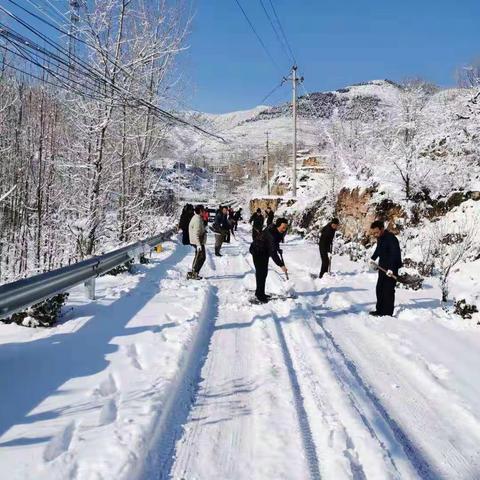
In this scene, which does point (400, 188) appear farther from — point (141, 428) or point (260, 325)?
point (141, 428)

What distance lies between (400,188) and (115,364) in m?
18.6

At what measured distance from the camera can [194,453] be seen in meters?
3.54

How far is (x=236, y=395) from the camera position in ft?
15.4

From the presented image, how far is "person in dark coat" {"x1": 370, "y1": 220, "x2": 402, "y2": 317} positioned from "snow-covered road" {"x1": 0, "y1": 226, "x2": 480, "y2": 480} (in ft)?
1.59

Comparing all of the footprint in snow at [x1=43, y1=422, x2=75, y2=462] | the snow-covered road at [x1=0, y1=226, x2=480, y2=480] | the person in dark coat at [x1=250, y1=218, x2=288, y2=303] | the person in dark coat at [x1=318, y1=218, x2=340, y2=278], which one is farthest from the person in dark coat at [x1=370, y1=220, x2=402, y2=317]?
the footprint in snow at [x1=43, y1=422, x2=75, y2=462]

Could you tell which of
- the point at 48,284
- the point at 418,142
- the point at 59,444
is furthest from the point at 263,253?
the point at 418,142

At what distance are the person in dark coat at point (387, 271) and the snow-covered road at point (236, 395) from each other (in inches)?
19.1

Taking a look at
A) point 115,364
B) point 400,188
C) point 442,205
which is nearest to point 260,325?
point 115,364

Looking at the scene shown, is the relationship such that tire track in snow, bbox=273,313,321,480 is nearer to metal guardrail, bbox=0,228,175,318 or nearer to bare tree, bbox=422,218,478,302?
metal guardrail, bbox=0,228,175,318

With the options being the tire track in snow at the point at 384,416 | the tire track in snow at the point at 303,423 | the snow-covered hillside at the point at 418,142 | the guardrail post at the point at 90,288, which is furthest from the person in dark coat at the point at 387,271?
the snow-covered hillside at the point at 418,142

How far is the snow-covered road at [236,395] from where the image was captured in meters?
3.38

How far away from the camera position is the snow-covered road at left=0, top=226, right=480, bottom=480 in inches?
133

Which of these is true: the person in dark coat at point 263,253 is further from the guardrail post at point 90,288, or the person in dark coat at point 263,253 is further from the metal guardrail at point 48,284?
the guardrail post at point 90,288

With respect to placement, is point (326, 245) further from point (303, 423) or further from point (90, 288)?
point (303, 423)
